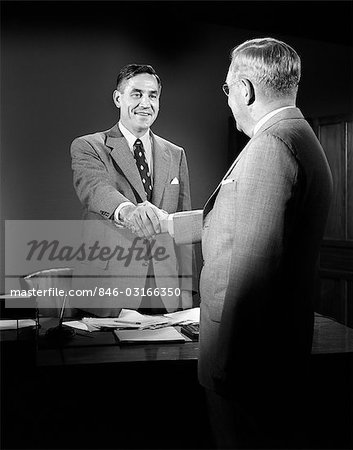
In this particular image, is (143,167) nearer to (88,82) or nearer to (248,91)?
(88,82)

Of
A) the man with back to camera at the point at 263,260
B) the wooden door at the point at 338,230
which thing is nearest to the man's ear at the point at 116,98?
the man with back to camera at the point at 263,260

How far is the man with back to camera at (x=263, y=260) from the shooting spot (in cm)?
159

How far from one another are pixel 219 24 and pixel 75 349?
1.62 m

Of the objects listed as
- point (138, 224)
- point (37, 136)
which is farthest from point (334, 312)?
point (37, 136)

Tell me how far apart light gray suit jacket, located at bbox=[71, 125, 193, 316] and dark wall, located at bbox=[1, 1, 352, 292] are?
0.06 metres

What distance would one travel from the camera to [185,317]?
2.43 metres

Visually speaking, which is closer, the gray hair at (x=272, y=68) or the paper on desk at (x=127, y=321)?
the gray hair at (x=272, y=68)

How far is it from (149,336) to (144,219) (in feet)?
2.08

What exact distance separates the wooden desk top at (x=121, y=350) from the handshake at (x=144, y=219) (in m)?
0.54

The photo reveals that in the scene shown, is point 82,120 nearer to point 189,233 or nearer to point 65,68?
point 65,68

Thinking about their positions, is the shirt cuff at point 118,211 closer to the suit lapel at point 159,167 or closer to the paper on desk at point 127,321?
the suit lapel at point 159,167

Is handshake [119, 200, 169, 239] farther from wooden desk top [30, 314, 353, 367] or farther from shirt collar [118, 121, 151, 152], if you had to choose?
wooden desk top [30, 314, 353, 367]

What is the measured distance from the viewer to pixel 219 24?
2695mm

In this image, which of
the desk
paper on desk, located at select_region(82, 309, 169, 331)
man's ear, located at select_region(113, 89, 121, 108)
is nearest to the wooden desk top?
the desk
